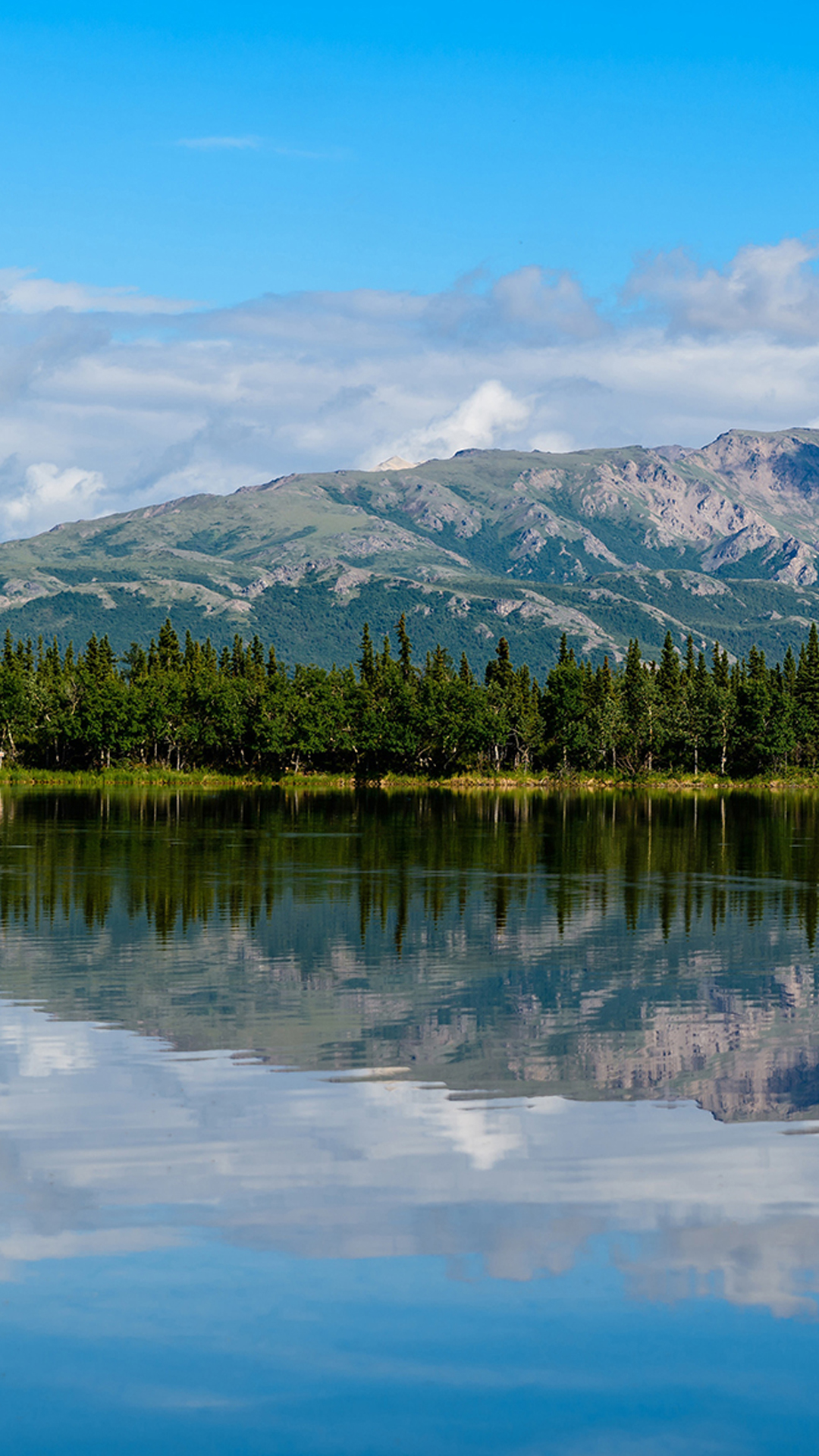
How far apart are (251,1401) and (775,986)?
2243 cm

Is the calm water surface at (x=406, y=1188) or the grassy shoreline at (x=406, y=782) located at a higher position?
the calm water surface at (x=406, y=1188)

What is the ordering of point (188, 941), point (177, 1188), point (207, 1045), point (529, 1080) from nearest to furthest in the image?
point (177, 1188) < point (529, 1080) < point (207, 1045) < point (188, 941)

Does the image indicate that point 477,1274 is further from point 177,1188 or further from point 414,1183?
point 177,1188

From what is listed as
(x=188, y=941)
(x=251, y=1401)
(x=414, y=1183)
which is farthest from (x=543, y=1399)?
(x=188, y=941)

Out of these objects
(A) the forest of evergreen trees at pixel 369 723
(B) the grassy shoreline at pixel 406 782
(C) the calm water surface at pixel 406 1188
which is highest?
(A) the forest of evergreen trees at pixel 369 723

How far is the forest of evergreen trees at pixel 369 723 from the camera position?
174375 mm

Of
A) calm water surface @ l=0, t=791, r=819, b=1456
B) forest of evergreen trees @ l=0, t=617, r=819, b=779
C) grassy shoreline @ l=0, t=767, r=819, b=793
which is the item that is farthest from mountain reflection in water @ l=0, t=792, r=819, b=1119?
forest of evergreen trees @ l=0, t=617, r=819, b=779

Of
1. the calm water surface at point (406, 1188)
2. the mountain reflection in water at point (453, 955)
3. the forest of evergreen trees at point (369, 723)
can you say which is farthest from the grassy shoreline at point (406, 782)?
the calm water surface at point (406, 1188)

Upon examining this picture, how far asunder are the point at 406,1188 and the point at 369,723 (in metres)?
162

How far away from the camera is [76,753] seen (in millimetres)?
180125

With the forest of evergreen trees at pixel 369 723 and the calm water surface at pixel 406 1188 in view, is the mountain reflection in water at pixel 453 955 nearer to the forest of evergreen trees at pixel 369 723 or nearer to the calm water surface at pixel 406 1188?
the calm water surface at pixel 406 1188

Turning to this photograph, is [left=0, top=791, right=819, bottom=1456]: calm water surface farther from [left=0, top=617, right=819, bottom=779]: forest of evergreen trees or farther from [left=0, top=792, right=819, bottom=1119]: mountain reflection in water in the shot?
[left=0, top=617, right=819, bottom=779]: forest of evergreen trees

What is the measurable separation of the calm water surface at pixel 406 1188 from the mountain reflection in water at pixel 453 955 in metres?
0.17

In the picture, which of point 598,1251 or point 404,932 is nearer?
point 598,1251
